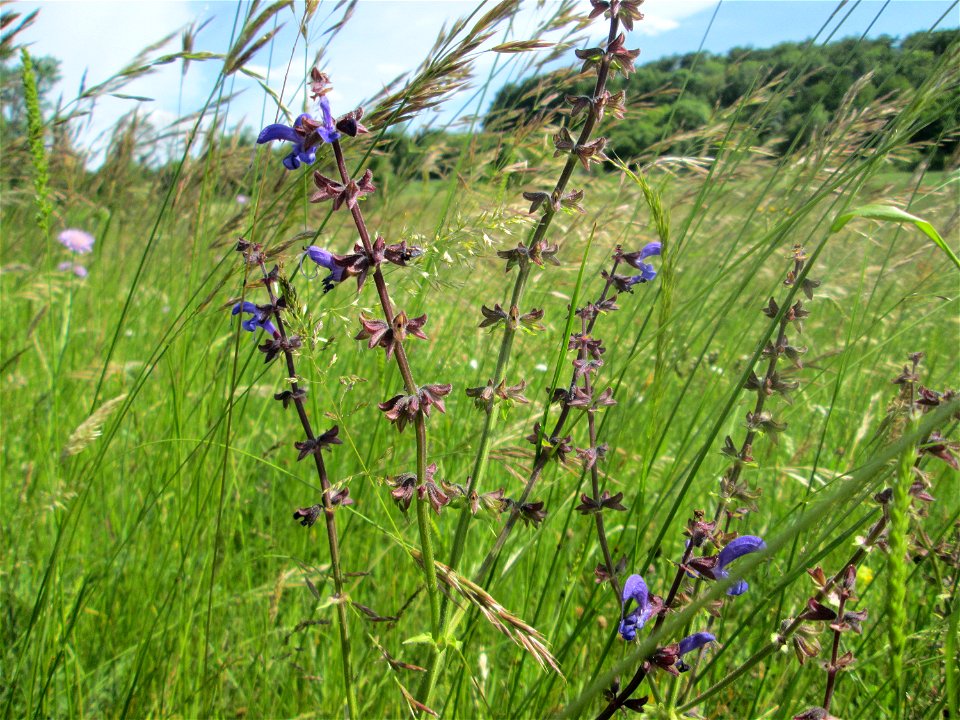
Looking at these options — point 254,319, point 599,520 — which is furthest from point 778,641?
point 254,319

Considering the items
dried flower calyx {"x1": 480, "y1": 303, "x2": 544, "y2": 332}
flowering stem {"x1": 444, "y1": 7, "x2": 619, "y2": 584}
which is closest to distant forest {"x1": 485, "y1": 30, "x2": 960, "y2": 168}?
flowering stem {"x1": 444, "y1": 7, "x2": 619, "y2": 584}

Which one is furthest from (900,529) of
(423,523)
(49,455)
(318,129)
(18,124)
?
(18,124)

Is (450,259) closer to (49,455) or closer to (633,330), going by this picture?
(49,455)

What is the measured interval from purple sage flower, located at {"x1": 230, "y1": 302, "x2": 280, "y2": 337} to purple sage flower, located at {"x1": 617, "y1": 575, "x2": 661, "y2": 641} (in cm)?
73

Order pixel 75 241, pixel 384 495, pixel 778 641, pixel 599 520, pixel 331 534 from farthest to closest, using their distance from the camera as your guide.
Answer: pixel 75 241, pixel 384 495, pixel 599 520, pixel 331 534, pixel 778 641

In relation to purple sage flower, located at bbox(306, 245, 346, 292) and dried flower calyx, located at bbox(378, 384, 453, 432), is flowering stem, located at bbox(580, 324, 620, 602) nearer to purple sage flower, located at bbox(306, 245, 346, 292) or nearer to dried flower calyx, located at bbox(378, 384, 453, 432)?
dried flower calyx, located at bbox(378, 384, 453, 432)

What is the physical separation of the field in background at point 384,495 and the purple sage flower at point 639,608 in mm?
52

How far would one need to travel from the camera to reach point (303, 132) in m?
0.99

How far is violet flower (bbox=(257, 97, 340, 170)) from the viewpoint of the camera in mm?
976

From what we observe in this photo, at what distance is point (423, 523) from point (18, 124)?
19.2ft

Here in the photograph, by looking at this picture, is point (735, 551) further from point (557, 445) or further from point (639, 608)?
point (557, 445)

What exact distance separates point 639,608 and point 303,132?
0.91 metres

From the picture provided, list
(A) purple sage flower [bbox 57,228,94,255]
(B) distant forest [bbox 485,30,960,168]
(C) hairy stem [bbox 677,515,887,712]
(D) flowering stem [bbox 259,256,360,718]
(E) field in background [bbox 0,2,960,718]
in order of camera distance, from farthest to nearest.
Answer: (A) purple sage flower [bbox 57,228,94,255], (B) distant forest [bbox 485,30,960,168], (E) field in background [bbox 0,2,960,718], (D) flowering stem [bbox 259,256,360,718], (C) hairy stem [bbox 677,515,887,712]

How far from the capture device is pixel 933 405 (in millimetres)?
1290
